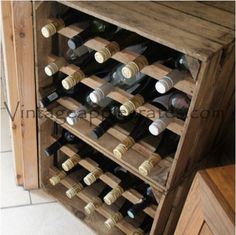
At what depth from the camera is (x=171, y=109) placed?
2.97ft

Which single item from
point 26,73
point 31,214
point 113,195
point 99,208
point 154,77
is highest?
point 154,77

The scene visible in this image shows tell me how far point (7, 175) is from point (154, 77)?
0.96 metres

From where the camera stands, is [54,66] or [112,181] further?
[112,181]

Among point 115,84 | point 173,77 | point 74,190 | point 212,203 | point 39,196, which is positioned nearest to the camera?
point 212,203

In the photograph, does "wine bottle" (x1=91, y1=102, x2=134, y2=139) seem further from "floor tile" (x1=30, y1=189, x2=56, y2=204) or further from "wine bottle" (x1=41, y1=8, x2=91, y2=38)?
"floor tile" (x1=30, y1=189, x2=56, y2=204)

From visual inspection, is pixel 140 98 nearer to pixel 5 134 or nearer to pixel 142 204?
pixel 142 204

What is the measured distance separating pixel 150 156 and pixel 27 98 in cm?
45

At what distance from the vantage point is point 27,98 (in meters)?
1.14

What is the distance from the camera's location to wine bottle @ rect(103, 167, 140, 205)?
1124mm

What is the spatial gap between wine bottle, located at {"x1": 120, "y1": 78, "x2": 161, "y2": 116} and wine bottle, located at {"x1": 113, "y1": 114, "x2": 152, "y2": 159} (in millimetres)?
104

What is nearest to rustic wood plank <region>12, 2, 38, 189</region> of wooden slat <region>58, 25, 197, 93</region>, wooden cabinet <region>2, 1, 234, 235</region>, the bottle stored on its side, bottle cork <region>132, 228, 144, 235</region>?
wooden cabinet <region>2, 1, 234, 235</region>

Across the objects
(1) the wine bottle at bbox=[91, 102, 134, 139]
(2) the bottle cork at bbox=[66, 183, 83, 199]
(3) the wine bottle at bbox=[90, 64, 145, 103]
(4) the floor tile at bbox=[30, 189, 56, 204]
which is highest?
(3) the wine bottle at bbox=[90, 64, 145, 103]

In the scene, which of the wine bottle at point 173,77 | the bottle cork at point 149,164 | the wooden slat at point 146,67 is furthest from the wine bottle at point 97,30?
the bottle cork at point 149,164

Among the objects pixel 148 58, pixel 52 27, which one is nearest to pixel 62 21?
pixel 52 27
